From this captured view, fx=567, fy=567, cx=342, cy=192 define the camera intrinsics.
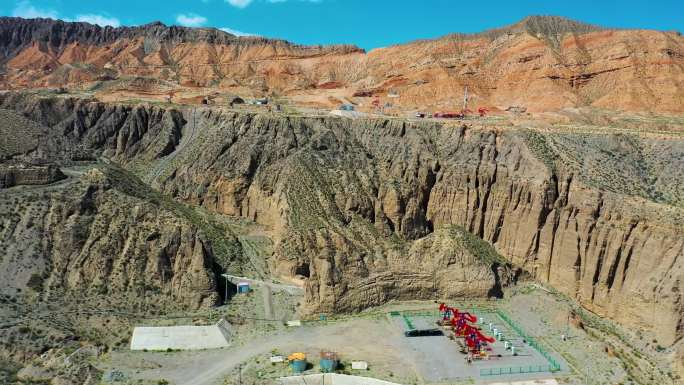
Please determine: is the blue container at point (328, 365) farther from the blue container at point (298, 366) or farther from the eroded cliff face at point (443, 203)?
the eroded cliff face at point (443, 203)

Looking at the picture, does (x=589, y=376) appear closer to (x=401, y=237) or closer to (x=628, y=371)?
(x=628, y=371)

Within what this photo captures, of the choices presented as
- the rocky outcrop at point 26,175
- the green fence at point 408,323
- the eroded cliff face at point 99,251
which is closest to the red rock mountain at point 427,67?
the green fence at point 408,323

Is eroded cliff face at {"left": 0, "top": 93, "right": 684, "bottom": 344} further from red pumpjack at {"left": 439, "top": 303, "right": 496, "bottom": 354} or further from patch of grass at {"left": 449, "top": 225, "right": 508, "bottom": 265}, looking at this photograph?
red pumpjack at {"left": 439, "top": 303, "right": 496, "bottom": 354}

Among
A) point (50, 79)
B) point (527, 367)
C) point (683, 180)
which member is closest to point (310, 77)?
point (50, 79)

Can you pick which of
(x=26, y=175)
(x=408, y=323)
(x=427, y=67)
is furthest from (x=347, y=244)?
(x=427, y=67)

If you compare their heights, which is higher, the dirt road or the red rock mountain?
the red rock mountain

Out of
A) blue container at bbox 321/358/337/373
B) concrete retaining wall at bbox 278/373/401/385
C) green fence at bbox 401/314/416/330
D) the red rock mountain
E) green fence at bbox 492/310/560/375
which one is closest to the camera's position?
concrete retaining wall at bbox 278/373/401/385

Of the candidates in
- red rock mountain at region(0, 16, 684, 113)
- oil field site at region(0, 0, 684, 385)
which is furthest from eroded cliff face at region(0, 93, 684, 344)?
red rock mountain at region(0, 16, 684, 113)

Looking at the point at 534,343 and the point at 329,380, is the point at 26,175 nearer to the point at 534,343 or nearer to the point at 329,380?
the point at 329,380
